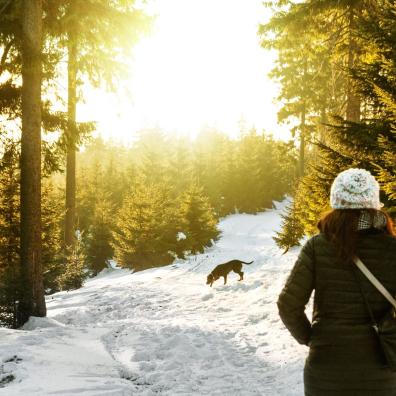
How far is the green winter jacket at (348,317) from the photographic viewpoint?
8.85ft

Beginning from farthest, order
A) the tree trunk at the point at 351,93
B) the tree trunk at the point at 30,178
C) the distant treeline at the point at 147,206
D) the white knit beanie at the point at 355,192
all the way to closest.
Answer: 1. the distant treeline at the point at 147,206
2. the tree trunk at the point at 351,93
3. the tree trunk at the point at 30,178
4. the white knit beanie at the point at 355,192

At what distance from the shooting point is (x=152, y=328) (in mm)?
9703

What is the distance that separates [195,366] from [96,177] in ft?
154

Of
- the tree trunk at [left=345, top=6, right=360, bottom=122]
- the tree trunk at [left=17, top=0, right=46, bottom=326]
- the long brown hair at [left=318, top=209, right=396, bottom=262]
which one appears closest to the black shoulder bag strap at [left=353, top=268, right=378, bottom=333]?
the long brown hair at [left=318, top=209, right=396, bottom=262]

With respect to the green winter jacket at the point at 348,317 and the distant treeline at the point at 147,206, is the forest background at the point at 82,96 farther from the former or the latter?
the green winter jacket at the point at 348,317

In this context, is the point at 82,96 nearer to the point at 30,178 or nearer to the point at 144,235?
the point at 30,178

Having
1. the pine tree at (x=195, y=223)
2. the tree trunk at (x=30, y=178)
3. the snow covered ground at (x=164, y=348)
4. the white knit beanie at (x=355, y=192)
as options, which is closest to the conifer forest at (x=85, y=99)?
the tree trunk at (x=30, y=178)

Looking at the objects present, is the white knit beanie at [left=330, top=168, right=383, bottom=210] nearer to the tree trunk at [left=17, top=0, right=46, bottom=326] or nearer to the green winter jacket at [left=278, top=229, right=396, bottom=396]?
the green winter jacket at [left=278, top=229, right=396, bottom=396]

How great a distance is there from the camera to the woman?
2.70 metres

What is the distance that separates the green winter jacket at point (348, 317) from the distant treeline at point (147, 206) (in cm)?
959

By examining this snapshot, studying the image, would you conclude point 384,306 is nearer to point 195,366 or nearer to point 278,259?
point 195,366

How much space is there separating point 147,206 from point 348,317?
83.2 feet

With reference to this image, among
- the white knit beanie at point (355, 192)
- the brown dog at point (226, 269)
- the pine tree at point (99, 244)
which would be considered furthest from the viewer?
the pine tree at point (99, 244)

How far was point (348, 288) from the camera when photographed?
2713 millimetres
